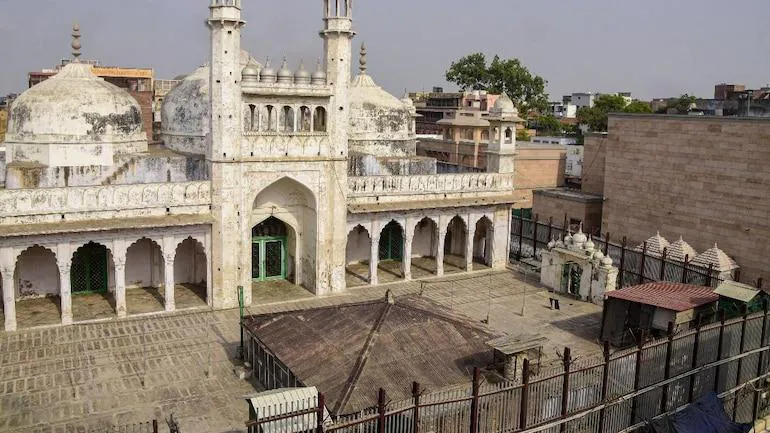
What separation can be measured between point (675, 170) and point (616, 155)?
2.88 meters

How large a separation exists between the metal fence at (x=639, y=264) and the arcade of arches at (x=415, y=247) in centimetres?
211

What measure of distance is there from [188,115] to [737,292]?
18.1m

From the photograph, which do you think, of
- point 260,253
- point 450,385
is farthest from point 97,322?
point 450,385

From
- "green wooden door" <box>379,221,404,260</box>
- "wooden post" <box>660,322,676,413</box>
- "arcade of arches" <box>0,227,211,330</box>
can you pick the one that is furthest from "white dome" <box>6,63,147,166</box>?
"wooden post" <box>660,322,676,413</box>

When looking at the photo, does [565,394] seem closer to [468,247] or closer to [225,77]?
[225,77]

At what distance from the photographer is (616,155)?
1086 inches

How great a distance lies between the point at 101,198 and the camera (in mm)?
18672

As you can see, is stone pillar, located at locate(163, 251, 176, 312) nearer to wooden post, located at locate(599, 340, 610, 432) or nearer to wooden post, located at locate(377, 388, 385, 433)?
wooden post, located at locate(377, 388, 385, 433)

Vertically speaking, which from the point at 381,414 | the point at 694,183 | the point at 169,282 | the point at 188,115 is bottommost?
the point at 169,282

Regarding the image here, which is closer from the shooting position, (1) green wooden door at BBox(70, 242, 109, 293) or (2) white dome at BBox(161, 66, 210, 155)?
(1) green wooden door at BBox(70, 242, 109, 293)

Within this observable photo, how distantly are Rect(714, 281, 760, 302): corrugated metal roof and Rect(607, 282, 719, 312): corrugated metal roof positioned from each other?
0.26 metres

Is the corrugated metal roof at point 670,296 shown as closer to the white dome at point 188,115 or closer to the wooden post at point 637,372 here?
the wooden post at point 637,372

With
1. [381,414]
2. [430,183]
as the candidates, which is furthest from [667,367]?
[430,183]

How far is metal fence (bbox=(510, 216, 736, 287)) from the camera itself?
20.7 meters
